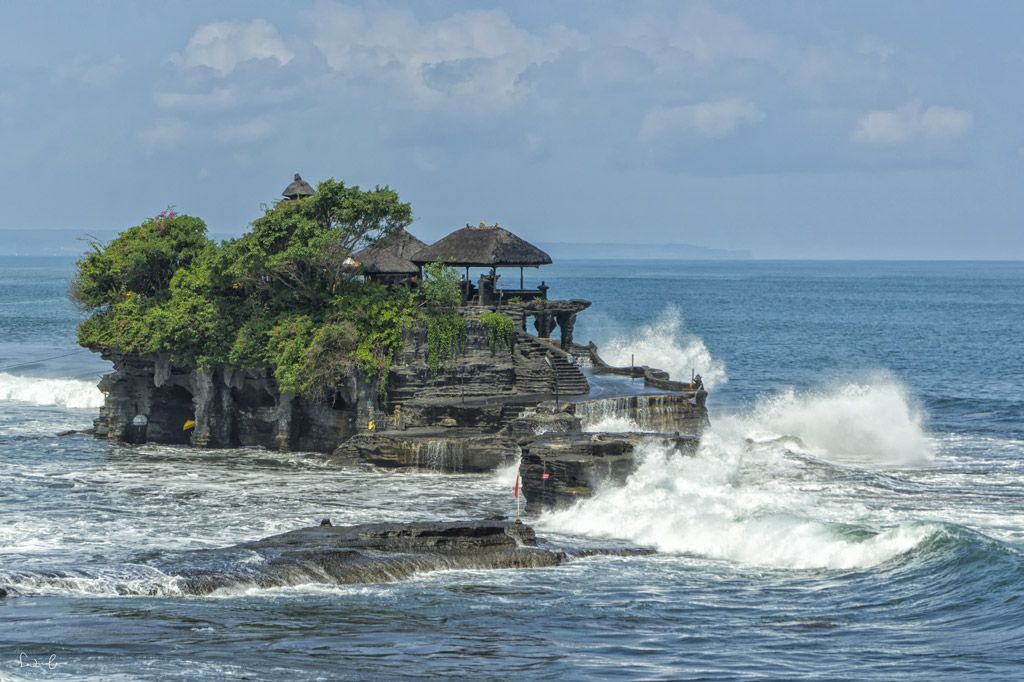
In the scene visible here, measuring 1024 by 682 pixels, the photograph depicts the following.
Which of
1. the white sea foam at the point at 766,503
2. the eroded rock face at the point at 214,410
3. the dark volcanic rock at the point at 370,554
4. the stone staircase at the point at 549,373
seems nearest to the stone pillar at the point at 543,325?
the stone staircase at the point at 549,373

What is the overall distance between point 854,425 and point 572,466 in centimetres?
2095

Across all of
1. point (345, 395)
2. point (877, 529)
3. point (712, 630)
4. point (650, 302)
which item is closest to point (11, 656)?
point (712, 630)

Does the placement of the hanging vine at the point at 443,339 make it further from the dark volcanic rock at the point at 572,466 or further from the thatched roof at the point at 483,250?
the dark volcanic rock at the point at 572,466

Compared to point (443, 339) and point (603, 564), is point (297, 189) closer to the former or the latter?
point (443, 339)

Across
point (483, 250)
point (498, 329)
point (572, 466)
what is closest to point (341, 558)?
point (572, 466)

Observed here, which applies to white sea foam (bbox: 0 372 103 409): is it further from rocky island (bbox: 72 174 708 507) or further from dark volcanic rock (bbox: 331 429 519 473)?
dark volcanic rock (bbox: 331 429 519 473)

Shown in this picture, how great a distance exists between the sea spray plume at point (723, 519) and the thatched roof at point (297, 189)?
828 inches

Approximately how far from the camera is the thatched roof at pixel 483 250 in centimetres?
5456

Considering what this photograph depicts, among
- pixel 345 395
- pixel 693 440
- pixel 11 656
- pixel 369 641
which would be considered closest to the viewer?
pixel 11 656

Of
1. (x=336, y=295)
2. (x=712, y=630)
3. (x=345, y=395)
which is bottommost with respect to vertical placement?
(x=712, y=630)

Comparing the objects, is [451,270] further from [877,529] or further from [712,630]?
[712,630]

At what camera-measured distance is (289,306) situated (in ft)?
173

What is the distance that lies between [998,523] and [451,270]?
2288 cm

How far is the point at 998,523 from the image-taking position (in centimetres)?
3906
